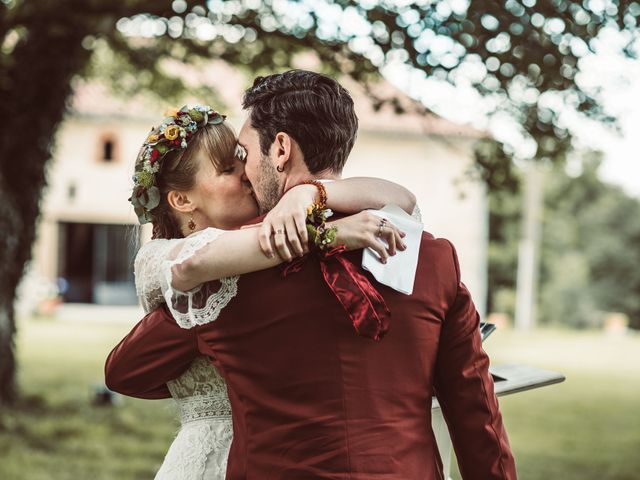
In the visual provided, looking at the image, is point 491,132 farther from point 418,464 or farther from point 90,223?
point 90,223

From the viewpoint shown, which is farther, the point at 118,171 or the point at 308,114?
the point at 118,171

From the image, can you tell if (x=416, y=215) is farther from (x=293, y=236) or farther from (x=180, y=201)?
(x=180, y=201)

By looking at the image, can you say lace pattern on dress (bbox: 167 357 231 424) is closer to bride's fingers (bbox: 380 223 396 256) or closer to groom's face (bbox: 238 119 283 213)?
groom's face (bbox: 238 119 283 213)

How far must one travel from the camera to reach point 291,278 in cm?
167

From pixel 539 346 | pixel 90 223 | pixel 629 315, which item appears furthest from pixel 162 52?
pixel 629 315

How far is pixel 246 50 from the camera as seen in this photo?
7.61 meters

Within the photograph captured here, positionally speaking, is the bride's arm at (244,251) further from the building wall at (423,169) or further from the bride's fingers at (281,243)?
the building wall at (423,169)

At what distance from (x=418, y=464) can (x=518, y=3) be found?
3237mm

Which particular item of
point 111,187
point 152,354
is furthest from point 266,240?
point 111,187

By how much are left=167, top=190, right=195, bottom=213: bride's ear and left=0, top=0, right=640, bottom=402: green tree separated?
275cm

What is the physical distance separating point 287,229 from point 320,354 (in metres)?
0.26

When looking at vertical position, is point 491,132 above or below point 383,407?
above

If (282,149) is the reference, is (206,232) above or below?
below

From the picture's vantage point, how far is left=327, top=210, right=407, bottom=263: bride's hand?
1.68 metres
